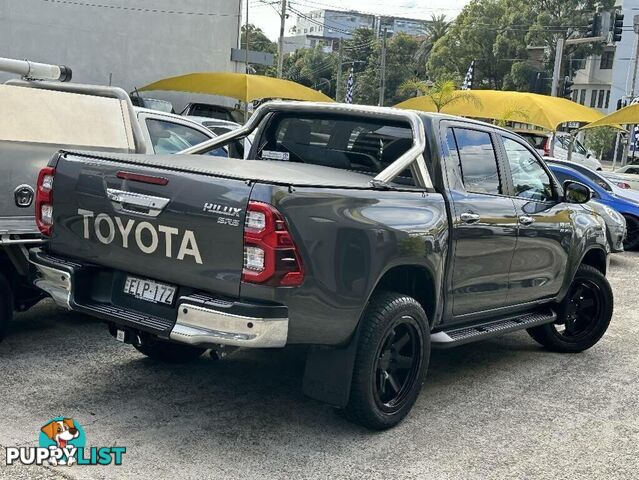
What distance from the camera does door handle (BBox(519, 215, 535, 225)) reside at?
6.11m

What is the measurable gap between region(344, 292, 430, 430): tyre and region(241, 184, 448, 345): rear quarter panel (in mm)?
172

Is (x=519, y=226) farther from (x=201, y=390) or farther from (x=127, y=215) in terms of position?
(x=127, y=215)

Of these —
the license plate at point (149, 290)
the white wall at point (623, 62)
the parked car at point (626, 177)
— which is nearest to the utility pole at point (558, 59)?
the parked car at point (626, 177)

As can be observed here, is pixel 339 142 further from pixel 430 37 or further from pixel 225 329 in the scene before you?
pixel 430 37

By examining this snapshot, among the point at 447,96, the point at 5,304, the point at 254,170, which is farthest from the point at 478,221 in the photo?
the point at 447,96

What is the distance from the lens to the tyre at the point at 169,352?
5.74 m

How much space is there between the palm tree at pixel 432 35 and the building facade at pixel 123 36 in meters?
47.4

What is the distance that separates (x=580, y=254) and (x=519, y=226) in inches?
48.1

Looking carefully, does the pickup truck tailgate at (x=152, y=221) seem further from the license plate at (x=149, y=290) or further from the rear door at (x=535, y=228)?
the rear door at (x=535, y=228)

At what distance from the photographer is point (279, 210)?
4082 mm

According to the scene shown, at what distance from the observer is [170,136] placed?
7785mm

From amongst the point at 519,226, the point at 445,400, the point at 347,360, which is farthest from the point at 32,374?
the point at 519,226

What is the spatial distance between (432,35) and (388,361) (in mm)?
75306

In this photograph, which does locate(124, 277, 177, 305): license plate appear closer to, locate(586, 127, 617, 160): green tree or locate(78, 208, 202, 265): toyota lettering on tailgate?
locate(78, 208, 202, 265): toyota lettering on tailgate
